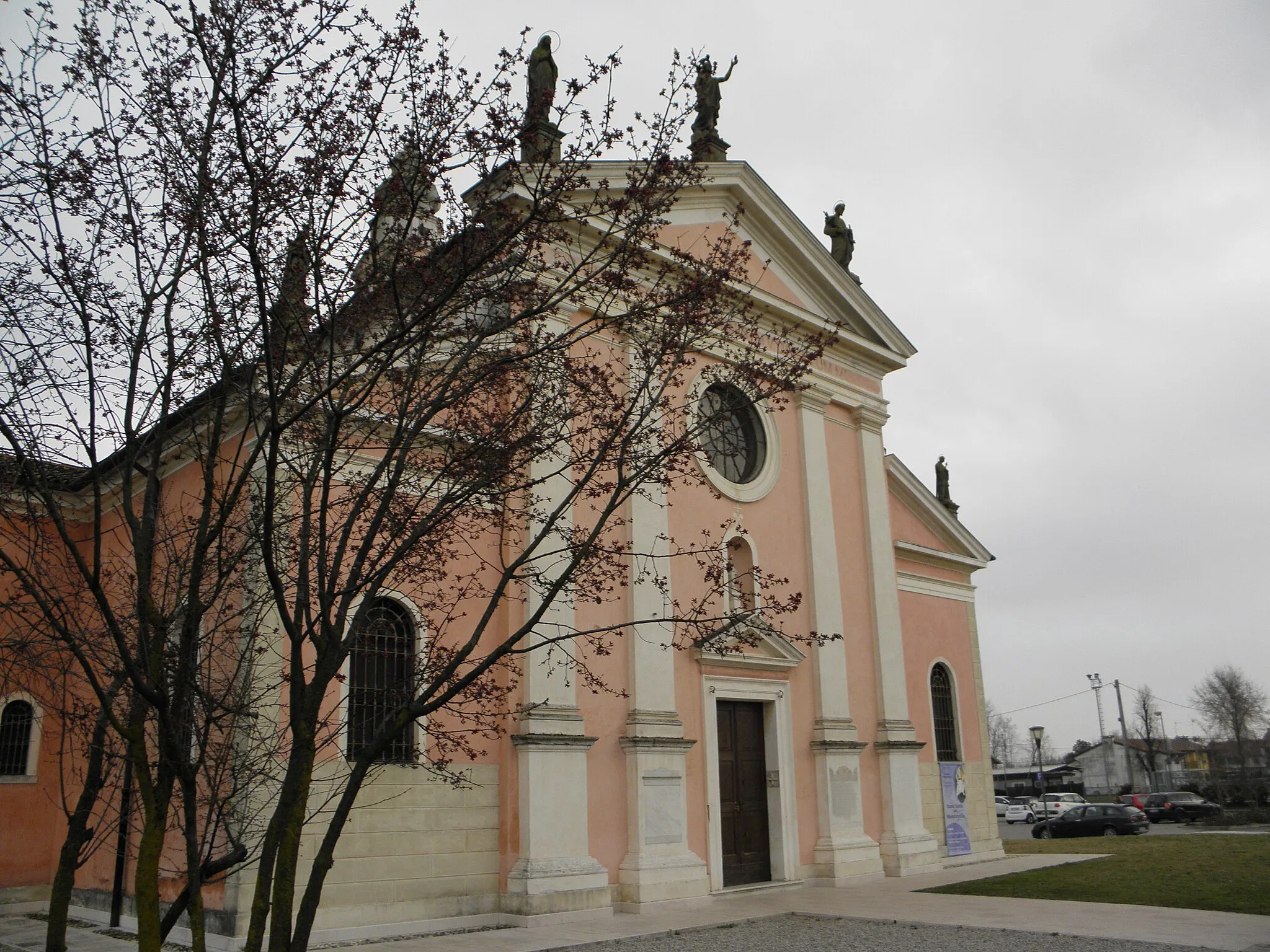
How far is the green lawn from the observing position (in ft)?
40.9

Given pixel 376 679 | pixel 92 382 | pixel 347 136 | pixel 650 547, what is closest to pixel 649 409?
pixel 347 136

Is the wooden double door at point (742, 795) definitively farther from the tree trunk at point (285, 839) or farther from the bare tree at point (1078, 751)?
the bare tree at point (1078, 751)

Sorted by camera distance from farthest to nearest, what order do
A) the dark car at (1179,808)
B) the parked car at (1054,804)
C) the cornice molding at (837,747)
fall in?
the parked car at (1054,804) → the dark car at (1179,808) → the cornice molding at (837,747)

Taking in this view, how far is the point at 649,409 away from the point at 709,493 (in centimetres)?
975

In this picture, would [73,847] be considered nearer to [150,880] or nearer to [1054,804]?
[150,880]

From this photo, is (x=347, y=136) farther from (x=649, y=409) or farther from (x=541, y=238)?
(x=649, y=409)

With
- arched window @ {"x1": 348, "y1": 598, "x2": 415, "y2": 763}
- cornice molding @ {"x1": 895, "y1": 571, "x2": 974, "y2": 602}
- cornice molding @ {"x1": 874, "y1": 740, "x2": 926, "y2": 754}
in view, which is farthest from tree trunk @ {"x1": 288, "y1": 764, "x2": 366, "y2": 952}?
cornice molding @ {"x1": 895, "y1": 571, "x2": 974, "y2": 602}

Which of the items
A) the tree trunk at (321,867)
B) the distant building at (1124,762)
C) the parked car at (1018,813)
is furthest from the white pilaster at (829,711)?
the distant building at (1124,762)

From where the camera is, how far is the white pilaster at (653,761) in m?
12.6

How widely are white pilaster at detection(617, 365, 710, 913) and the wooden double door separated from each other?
106 centimetres

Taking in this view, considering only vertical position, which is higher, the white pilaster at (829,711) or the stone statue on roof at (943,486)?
the stone statue on roof at (943,486)

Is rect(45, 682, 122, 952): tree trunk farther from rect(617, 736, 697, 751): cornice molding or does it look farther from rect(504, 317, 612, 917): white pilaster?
rect(617, 736, 697, 751): cornice molding

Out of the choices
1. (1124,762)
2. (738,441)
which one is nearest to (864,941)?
(738,441)

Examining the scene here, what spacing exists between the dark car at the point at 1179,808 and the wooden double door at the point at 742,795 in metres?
26.3
